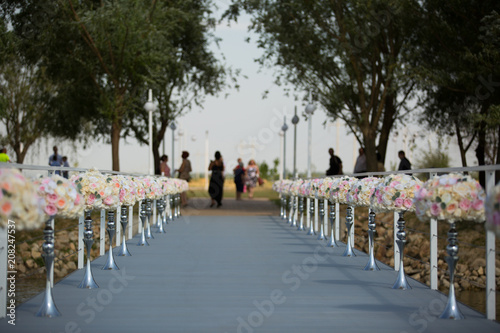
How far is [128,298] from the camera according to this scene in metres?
8.58

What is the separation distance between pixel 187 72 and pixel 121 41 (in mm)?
10297

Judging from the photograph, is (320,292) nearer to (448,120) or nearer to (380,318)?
(380,318)

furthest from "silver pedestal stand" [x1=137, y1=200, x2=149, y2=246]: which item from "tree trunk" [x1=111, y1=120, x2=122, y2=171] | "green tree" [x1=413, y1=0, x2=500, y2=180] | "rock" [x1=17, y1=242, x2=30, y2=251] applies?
"tree trunk" [x1=111, y1=120, x2=122, y2=171]

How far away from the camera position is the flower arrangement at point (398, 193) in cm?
958

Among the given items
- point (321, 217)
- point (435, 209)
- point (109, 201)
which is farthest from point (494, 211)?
point (321, 217)

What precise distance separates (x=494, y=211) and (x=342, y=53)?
84.0 ft

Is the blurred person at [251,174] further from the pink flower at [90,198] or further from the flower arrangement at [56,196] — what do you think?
the flower arrangement at [56,196]

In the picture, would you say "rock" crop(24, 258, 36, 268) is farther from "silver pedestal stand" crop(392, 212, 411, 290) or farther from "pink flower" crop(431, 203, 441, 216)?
"pink flower" crop(431, 203, 441, 216)

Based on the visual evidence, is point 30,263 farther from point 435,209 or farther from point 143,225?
point 435,209

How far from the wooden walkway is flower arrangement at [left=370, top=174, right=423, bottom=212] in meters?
1.07

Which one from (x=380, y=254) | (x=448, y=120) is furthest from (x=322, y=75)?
(x=380, y=254)

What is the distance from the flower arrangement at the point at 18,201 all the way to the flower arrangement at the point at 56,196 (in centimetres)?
109

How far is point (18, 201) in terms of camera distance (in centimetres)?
586

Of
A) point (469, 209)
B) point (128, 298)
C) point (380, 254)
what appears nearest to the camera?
point (469, 209)
